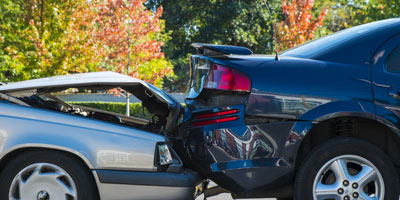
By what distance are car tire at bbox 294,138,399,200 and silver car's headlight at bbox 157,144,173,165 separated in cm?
92

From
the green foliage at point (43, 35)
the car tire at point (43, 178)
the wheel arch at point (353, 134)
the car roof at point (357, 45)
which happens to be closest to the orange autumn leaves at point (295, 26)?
the green foliage at point (43, 35)

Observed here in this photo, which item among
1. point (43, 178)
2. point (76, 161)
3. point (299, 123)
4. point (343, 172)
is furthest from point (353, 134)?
point (43, 178)

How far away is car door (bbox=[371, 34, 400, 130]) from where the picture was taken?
3570 millimetres

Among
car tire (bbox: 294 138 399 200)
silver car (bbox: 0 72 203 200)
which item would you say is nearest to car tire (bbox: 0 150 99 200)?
silver car (bbox: 0 72 203 200)

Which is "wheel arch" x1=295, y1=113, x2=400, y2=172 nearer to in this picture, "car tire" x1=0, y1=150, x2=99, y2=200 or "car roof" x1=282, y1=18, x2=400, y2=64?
"car roof" x1=282, y1=18, x2=400, y2=64

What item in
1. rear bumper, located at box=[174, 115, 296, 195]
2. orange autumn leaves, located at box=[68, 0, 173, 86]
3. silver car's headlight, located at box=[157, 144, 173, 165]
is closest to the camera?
rear bumper, located at box=[174, 115, 296, 195]

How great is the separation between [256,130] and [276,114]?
0.59 feet

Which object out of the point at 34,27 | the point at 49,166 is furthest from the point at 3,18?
the point at 49,166

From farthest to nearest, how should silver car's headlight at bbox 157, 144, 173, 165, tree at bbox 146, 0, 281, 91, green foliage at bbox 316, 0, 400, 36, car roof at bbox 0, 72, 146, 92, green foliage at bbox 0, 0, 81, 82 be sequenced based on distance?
tree at bbox 146, 0, 281, 91 < green foliage at bbox 316, 0, 400, 36 < green foliage at bbox 0, 0, 81, 82 < car roof at bbox 0, 72, 146, 92 < silver car's headlight at bbox 157, 144, 173, 165

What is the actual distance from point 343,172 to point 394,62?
0.91 metres

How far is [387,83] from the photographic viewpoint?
143 inches

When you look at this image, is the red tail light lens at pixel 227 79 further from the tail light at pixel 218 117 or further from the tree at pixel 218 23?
the tree at pixel 218 23

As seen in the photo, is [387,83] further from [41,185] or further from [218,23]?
[218,23]

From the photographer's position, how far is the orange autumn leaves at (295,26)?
22.0 meters
